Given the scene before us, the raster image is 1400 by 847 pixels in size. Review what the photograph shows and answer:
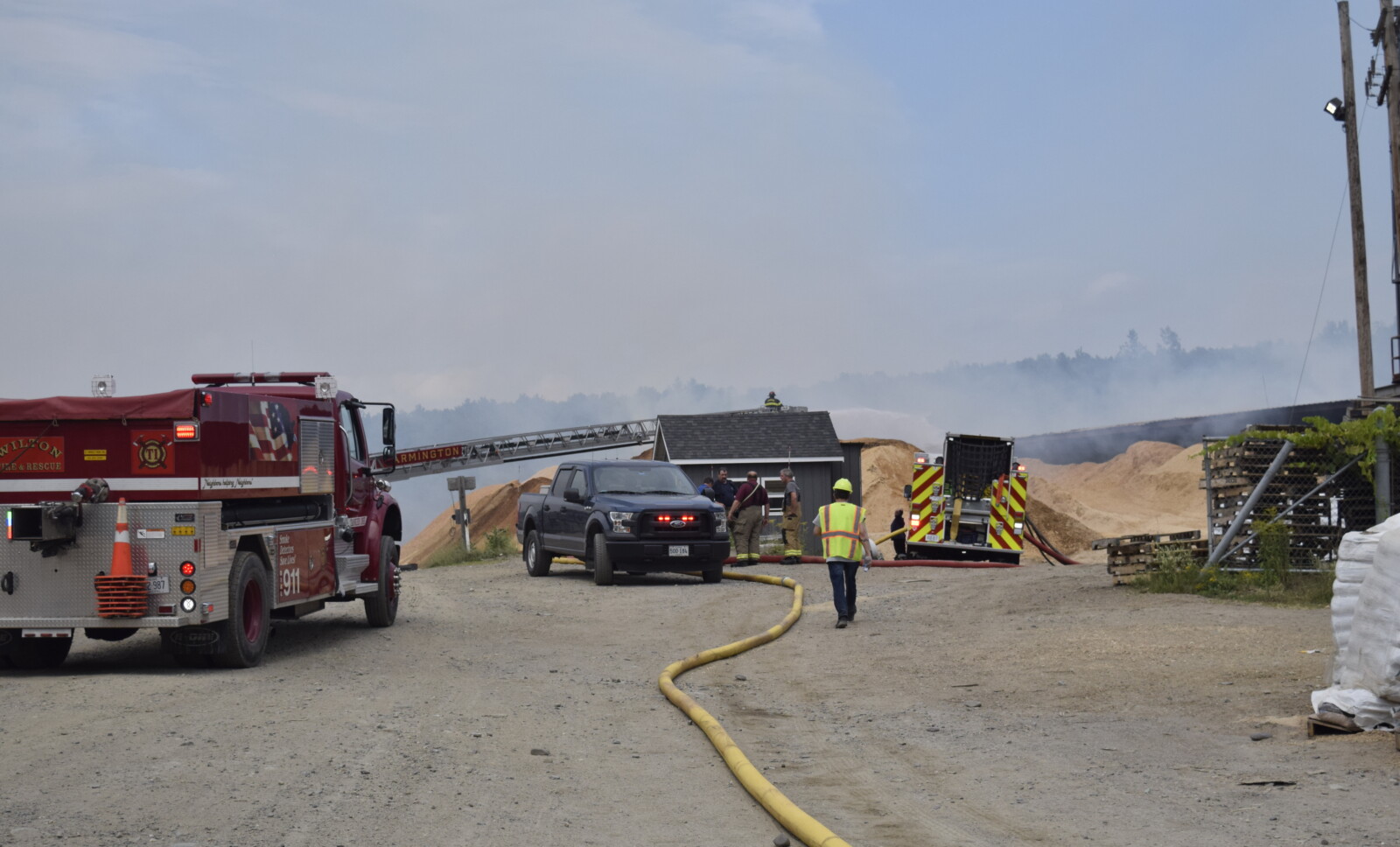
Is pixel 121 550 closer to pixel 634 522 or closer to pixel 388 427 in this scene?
pixel 388 427

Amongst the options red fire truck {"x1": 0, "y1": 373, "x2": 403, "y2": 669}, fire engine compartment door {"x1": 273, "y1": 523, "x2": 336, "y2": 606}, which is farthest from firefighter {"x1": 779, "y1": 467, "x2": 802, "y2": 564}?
red fire truck {"x1": 0, "y1": 373, "x2": 403, "y2": 669}

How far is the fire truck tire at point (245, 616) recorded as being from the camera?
1198cm

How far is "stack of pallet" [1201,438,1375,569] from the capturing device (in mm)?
16688

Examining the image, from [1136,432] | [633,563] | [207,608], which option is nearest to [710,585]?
[633,563]

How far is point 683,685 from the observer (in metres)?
11.6

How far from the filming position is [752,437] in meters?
39.3

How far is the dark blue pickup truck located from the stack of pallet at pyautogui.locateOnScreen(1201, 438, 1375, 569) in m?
8.52

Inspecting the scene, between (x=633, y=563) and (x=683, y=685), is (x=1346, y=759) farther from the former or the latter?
(x=633, y=563)

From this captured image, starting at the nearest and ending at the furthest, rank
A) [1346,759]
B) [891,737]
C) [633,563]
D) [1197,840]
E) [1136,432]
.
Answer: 1. [1197,840]
2. [1346,759]
3. [891,737]
4. [633,563]
5. [1136,432]

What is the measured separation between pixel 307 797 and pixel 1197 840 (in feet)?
14.4

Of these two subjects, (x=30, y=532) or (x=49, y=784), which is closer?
(x=49, y=784)

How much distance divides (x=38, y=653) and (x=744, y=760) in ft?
26.2

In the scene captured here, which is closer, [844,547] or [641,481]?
[844,547]

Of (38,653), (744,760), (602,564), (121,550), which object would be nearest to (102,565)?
(121,550)
